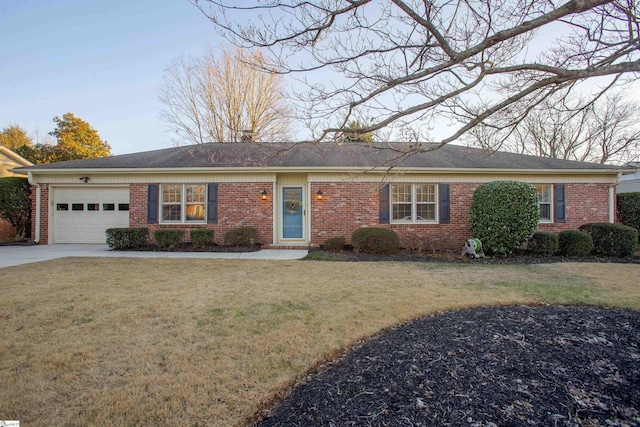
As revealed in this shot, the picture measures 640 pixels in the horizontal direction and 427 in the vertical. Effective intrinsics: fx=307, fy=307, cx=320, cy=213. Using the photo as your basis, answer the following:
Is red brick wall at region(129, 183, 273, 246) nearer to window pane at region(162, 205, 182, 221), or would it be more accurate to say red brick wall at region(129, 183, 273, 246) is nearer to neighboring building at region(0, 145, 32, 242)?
window pane at region(162, 205, 182, 221)

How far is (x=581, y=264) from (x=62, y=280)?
11352 millimetres

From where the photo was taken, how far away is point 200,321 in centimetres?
361

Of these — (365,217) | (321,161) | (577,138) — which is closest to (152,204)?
(321,161)

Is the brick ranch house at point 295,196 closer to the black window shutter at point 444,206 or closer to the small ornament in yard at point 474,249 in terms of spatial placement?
the black window shutter at point 444,206

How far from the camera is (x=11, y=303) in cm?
409

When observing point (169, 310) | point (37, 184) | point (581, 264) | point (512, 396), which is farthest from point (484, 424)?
point (37, 184)

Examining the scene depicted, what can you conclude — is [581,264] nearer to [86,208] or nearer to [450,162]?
[450,162]

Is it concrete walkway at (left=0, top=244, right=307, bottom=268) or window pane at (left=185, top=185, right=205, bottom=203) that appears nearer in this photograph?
concrete walkway at (left=0, top=244, right=307, bottom=268)

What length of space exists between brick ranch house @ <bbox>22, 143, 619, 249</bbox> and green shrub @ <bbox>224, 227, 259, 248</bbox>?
488 millimetres

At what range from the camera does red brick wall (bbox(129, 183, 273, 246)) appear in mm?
10461

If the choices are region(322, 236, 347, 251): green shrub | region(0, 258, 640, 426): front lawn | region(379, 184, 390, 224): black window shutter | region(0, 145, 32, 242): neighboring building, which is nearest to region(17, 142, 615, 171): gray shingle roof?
region(379, 184, 390, 224): black window shutter

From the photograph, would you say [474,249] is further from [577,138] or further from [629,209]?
[577,138]

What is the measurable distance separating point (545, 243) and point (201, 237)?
34.3 ft

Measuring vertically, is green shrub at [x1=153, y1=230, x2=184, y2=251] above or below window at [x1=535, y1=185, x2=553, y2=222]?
below
